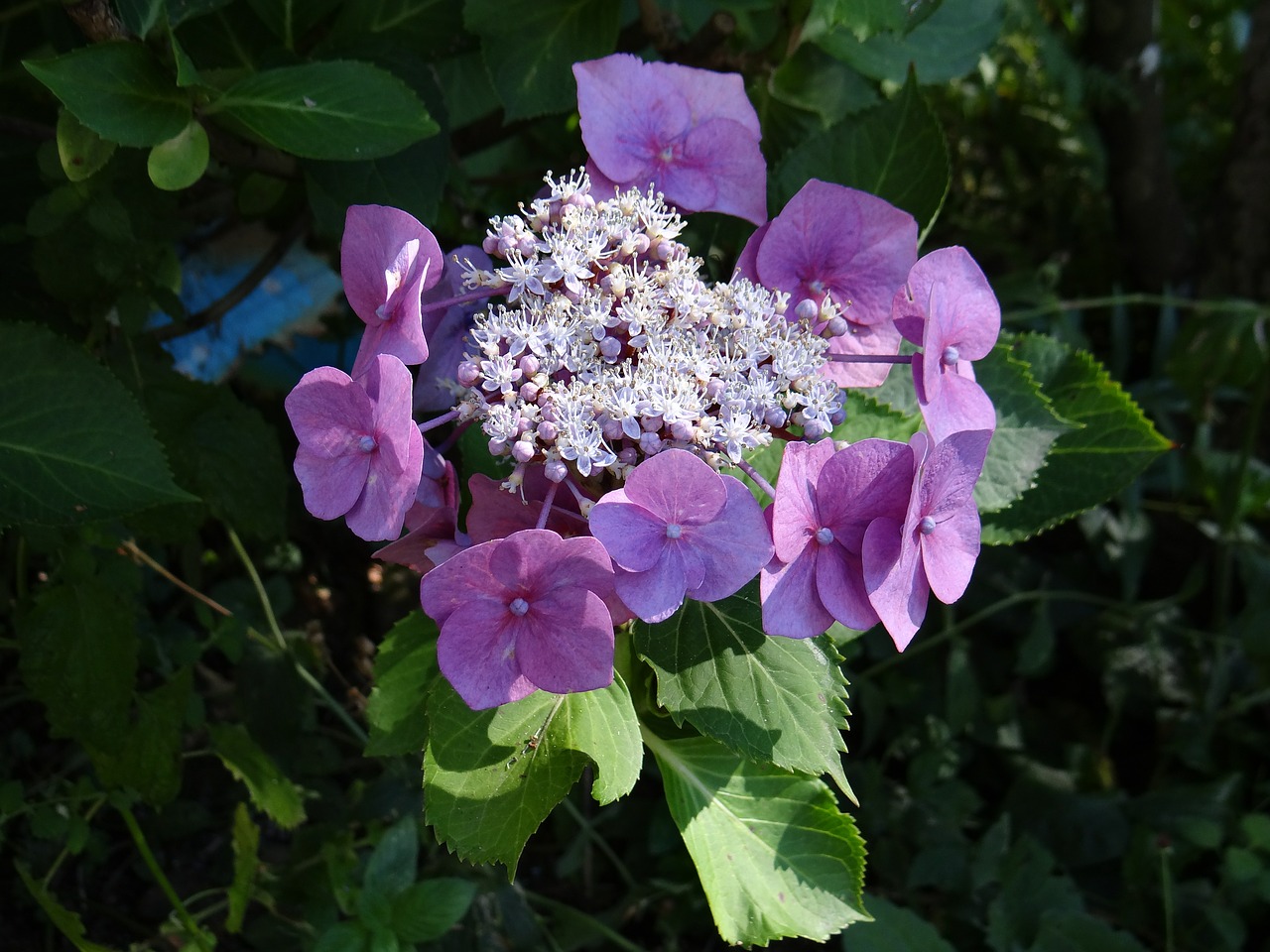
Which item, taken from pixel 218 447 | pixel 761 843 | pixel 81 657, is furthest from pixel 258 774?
pixel 761 843

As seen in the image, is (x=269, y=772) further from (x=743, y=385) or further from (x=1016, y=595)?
(x=1016, y=595)

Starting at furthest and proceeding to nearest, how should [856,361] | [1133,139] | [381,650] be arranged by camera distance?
1. [1133,139]
2. [381,650]
3. [856,361]

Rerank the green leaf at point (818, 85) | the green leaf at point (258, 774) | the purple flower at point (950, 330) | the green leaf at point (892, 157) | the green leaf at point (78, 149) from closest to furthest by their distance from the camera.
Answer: the purple flower at point (950, 330) → the green leaf at point (78, 149) → the green leaf at point (892, 157) → the green leaf at point (258, 774) → the green leaf at point (818, 85)

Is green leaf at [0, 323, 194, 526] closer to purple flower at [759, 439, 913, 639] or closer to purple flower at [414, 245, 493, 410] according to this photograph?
purple flower at [414, 245, 493, 410]

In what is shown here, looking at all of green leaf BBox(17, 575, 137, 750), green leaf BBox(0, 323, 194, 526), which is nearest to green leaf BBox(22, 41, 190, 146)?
green leaf BBox(0, 323, 194, 526)

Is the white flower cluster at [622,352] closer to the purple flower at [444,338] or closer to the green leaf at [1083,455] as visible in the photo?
the purple flower at [444,338]

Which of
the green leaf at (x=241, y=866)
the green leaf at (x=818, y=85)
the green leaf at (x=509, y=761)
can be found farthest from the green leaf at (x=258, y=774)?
the green leaf at (x=818, y=85)

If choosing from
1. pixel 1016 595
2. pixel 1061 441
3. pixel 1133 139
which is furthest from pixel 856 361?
pixel 1133 139
